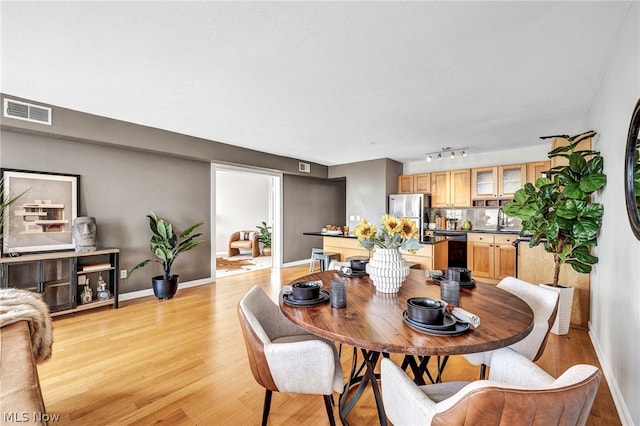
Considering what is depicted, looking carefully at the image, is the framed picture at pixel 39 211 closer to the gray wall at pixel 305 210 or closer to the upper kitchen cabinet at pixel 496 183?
the gray wall at pixel 305 210

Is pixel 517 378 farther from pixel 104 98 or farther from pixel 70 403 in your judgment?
pixel 104 98

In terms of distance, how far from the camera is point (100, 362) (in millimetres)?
2324

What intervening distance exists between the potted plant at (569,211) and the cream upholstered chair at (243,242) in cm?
615

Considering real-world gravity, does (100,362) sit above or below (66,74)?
below

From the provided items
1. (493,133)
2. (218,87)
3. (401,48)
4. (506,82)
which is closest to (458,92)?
(506,82)

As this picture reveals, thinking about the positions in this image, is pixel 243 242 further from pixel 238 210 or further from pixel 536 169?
pixel 536 169

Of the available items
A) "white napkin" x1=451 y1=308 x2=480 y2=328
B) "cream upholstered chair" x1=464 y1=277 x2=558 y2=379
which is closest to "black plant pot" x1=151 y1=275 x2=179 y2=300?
"cream upholstered chair" x1=464 y1=277 x2=558 y2=379

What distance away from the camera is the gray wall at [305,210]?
21.1 feet

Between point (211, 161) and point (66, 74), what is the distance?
2.40 meters

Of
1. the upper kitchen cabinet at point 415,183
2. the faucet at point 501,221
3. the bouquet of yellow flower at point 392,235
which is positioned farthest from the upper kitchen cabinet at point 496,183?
the bouquet of yellow flower at point 392,235

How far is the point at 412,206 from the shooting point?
582 cm

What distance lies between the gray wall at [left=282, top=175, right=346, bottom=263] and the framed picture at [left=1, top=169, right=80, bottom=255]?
3.66 m

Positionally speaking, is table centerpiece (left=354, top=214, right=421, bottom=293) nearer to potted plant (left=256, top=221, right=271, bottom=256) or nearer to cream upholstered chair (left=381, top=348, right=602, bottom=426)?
cream upholstered chair (left=381, top=348, right=602, bottom=426)

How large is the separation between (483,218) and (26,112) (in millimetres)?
7056
